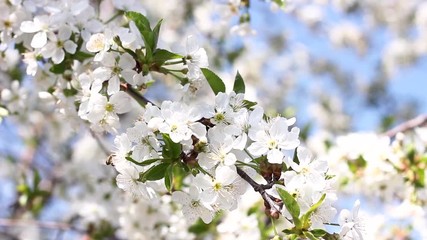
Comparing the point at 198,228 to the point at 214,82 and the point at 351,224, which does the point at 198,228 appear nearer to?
the point at 214,82

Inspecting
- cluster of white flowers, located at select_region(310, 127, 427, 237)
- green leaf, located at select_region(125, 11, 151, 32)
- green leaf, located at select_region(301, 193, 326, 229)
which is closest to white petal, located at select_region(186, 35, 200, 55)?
green leaf, located at select_region(125, 11, 151, 32)

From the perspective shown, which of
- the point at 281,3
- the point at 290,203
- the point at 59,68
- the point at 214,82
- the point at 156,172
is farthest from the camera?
the point at 281,3

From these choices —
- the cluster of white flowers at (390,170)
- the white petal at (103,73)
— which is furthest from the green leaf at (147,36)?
the cluster of white flowers at (390,170)

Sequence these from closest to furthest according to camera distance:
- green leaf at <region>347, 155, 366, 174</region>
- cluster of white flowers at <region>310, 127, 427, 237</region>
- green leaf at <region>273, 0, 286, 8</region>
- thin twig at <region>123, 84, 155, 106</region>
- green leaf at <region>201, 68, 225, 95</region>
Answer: green leaf at <region>201, 68, 225, 95</region> → thin twig at <region>123, 84, 155, 106</region> → green leaf at <region>273, 0, 286, 8</region> → cluster of white flowers at <region>310, 127, 427, 237</region> → green leaf at <region>347, 155, 366, 174</region>

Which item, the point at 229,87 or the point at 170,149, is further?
the point at 229,87

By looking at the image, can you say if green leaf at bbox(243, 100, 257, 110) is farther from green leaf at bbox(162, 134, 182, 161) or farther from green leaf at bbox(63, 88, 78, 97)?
green leaf at bbox(63, 88, 78, 97)

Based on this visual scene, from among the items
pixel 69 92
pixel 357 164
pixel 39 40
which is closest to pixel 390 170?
pixel 357 164
